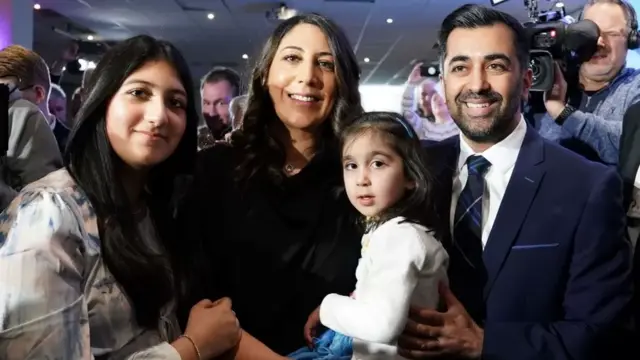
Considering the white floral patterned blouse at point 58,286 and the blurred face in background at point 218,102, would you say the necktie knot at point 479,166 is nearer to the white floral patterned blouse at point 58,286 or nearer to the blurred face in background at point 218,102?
the white floral patterned blouse at point 58,286

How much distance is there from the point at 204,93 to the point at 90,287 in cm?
309

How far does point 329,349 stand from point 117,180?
669mm

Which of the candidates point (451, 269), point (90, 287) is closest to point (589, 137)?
point (451, 269)

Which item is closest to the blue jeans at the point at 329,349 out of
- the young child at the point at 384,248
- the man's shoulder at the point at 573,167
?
the young child at the point at 384,248

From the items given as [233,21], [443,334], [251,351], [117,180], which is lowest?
[251,351]

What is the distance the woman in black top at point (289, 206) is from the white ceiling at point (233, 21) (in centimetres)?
531

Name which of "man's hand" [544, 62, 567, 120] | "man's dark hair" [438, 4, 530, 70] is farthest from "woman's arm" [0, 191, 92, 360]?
"man's hand" [544, 62, 567, 120]

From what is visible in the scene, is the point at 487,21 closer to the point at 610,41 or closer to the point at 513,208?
the point at 513,208

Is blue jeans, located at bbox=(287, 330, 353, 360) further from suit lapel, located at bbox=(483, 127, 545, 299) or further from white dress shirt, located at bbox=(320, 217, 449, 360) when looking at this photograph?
suit lapel, located at bbox=(483, 127, 545, 299)

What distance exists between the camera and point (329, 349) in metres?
1.68

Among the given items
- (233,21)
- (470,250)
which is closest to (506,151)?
(470,250)

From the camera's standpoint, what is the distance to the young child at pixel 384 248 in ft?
4.83

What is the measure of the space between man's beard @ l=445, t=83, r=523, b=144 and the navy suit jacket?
16cm

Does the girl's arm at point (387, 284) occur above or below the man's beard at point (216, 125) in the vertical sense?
below
